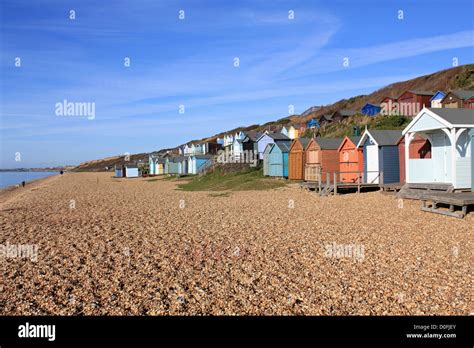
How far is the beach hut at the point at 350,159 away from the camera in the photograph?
26359 millimetres

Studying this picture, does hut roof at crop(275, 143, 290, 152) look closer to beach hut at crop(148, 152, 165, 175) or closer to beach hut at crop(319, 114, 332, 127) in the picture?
beach hut at crop(319, 114, 332, 127)

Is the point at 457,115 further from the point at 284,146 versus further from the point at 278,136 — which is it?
the point at 278,136

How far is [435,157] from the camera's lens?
1942 cm

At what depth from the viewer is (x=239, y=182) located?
36.3 m

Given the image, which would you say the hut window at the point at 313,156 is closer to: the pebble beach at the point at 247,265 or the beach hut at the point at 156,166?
the pebble beach at the point at 247,265

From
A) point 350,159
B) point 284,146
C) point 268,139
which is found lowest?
point 350,159

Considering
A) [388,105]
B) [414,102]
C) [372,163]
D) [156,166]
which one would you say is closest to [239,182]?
[372,163]

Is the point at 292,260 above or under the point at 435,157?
under

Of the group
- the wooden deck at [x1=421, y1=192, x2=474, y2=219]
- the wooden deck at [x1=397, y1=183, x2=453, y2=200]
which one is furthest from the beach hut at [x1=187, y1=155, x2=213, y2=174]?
the wooden deck at [x1=421, y1=192, x2=474, y2=219]

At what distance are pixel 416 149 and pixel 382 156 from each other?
2.26 metres

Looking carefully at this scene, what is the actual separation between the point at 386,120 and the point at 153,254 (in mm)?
35924
